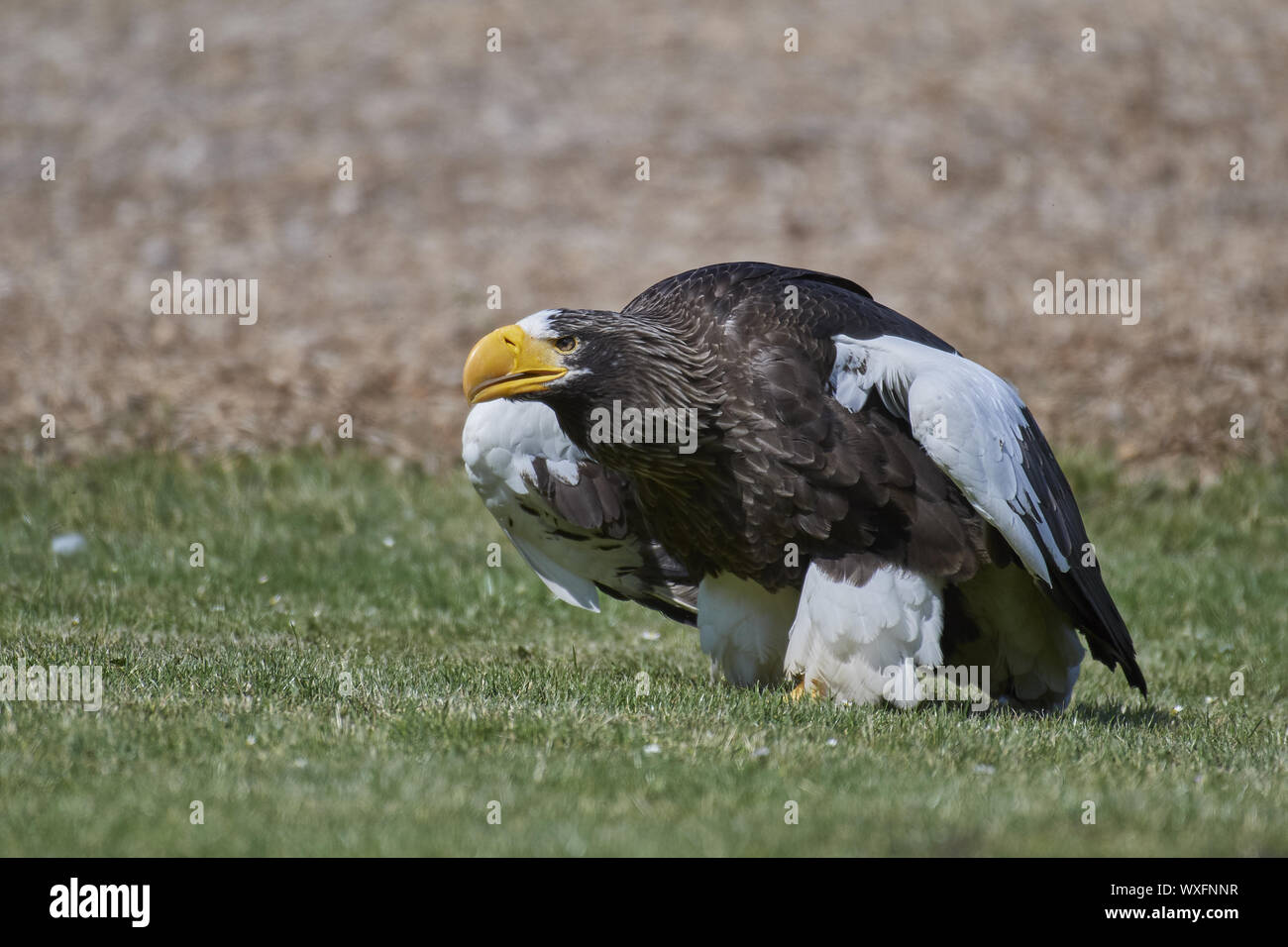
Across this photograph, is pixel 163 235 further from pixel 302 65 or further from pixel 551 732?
pixel 551 732

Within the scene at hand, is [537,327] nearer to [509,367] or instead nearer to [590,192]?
[509,367]

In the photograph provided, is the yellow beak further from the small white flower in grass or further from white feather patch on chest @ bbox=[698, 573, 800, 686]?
the small white flower in grass

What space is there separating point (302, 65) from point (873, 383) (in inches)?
579

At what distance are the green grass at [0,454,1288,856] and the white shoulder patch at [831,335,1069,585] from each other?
791 millimetres

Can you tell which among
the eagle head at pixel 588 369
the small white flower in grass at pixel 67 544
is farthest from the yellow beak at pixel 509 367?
the small white flower in grass at pixel 67 544

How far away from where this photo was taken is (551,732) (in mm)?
5449

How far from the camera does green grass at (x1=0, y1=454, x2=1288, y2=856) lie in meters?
4.36

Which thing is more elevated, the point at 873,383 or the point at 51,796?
the point at 873,383

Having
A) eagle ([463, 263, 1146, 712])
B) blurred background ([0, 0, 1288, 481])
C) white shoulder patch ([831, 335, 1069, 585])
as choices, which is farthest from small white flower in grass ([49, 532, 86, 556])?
white shoulder patch ([831, 335, 1069, 585])

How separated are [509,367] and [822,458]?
124 cm

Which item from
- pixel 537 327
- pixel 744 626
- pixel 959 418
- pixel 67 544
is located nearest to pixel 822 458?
pixel 959 418

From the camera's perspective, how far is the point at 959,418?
19.3 ft

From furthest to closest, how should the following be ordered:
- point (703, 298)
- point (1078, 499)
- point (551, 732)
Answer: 1. point (1078, 499)
2. point (703, 298)
3. point (551, 732)

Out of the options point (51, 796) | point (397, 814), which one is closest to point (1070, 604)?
point (397, 814)
